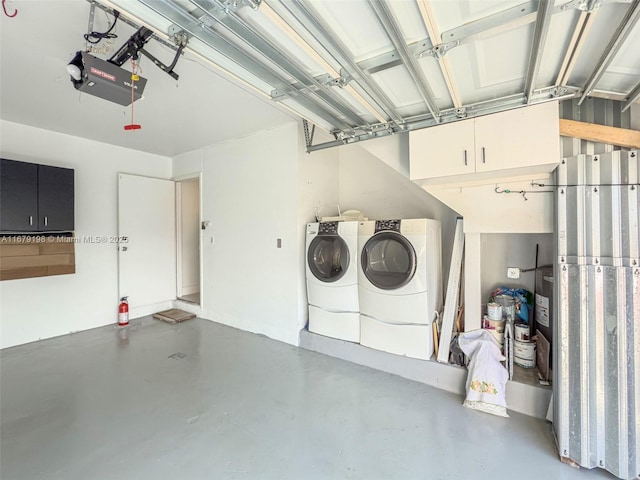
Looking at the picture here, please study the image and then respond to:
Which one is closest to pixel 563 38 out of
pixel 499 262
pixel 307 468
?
pixel 499 262

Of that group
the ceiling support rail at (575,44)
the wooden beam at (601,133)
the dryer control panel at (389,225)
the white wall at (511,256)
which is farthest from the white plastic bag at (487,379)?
the ceiling support rail at (575,44)

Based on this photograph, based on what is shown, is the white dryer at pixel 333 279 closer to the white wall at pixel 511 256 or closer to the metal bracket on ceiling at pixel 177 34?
the white wall at pixel 511 256

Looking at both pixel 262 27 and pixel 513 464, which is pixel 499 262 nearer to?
pixel 513 464

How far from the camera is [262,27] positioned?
138 centimetres

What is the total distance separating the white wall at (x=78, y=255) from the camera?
3301mm

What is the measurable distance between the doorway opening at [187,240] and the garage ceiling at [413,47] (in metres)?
3.24

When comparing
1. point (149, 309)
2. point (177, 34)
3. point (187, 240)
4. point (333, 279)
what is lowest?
point (149, 309)

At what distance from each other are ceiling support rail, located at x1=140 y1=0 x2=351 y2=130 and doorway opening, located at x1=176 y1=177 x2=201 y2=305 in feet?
11.2

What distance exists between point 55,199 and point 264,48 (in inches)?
136

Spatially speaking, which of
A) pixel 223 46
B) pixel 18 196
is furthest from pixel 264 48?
pixel 18 196

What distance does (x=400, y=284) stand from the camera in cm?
249

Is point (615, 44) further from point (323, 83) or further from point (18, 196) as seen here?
point (18, 196)

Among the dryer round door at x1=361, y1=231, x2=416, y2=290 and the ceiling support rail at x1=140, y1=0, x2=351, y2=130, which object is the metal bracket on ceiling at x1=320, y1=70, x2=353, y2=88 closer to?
the ceiling support rail at x1=140, y1=0, x2=351, y2=130

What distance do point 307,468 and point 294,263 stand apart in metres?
1.98
